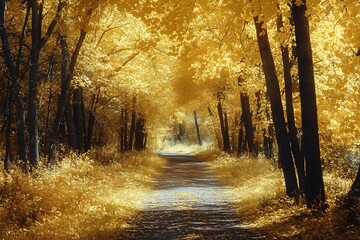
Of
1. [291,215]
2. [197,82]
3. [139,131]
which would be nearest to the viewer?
[291,215]

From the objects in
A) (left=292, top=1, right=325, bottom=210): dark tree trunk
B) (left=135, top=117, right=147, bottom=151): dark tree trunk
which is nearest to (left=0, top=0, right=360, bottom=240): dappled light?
(left=292, top=1, right=325, bottom=210): dark tree trunk

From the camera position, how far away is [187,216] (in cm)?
1227

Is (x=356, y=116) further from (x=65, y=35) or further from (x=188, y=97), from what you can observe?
(x=188, y=97)

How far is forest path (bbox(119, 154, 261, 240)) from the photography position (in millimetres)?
10086

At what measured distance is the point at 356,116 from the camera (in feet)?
57.8

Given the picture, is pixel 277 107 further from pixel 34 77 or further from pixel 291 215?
pixel 34 77

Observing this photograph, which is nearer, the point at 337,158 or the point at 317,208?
the point at 317,208

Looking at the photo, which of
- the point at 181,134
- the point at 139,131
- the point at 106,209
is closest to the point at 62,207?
the point at 106,209

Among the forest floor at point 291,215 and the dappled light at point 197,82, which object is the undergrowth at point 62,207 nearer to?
the dappled light at point 197,82

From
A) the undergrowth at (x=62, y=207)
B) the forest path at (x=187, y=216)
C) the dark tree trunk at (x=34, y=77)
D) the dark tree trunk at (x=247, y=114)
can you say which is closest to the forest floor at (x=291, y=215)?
the forest path at (x=187, y=216)

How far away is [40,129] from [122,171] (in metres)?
9.06

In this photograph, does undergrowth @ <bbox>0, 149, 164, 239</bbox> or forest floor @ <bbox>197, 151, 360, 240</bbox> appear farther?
undergrowth @ <bbox>0, 149, 164, 239</bbox>

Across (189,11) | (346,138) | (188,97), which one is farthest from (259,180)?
(188,97)

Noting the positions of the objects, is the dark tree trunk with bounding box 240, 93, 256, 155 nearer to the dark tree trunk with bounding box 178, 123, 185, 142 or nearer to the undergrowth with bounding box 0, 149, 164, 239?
the undergrowth with bounding box 0, 149, 164, 239
